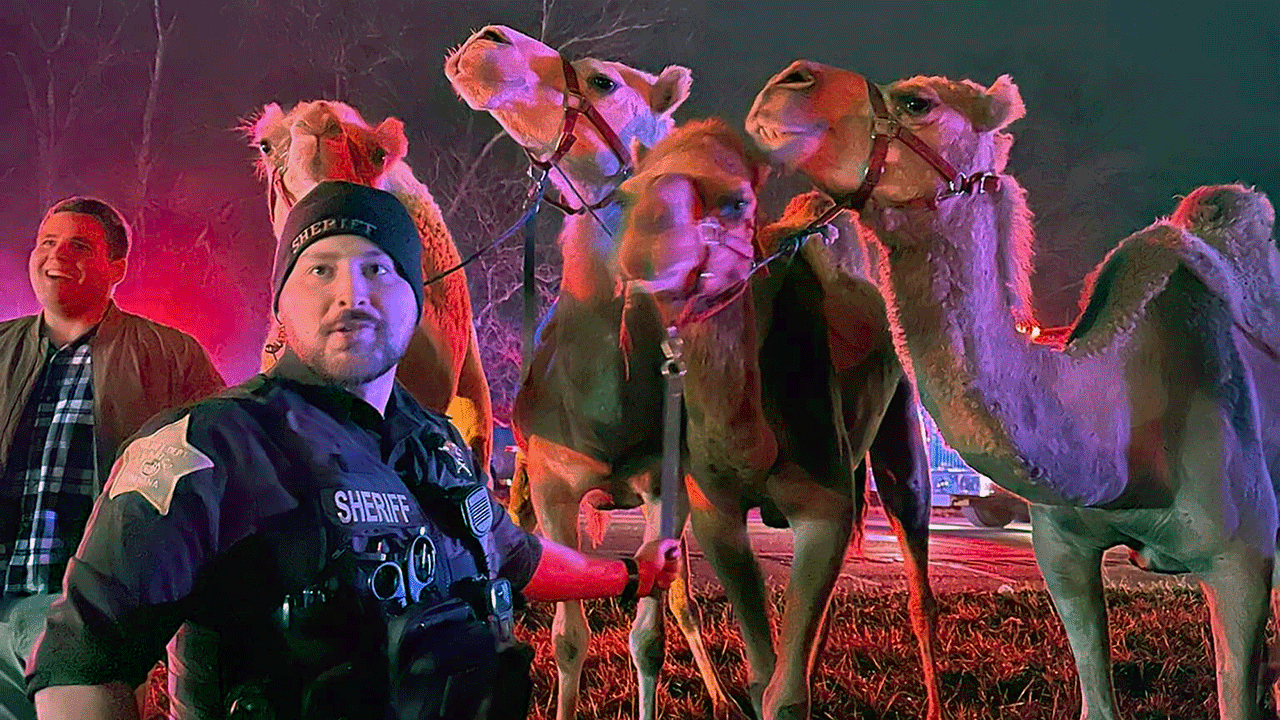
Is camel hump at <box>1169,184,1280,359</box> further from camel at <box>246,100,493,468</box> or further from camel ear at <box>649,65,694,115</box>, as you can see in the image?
camel at <box>246,100,493,468</box>

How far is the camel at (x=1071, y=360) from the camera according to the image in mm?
1958

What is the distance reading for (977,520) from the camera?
2.32 meters

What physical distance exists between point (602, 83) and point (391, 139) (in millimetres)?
531

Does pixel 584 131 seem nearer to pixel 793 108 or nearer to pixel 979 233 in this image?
pixel 793 108

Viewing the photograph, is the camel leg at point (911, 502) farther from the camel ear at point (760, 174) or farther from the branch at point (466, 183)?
the branch at point (466, 183)

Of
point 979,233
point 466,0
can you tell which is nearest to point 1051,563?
point 979,233

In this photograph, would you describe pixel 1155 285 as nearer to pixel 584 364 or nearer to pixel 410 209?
pixel 584 364

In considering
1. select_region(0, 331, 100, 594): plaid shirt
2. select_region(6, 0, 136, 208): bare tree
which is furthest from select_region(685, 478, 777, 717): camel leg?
select_region(6, 0, 136, 208): bare tree

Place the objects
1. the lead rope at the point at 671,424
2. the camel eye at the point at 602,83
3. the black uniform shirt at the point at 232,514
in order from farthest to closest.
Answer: the camel eye at the point at 602,83
the lead rope at the point at 671,424
the black uniform shirt at the point at 232,514

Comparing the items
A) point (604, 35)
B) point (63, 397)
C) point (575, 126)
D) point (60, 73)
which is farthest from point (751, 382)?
point (60, 73)

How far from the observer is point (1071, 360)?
2051mm

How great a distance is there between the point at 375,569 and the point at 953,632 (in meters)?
1.62

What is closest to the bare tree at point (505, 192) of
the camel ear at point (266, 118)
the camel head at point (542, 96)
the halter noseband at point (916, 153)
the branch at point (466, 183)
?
the branch at point (466, 183)

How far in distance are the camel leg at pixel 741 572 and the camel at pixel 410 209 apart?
1.89 feet
